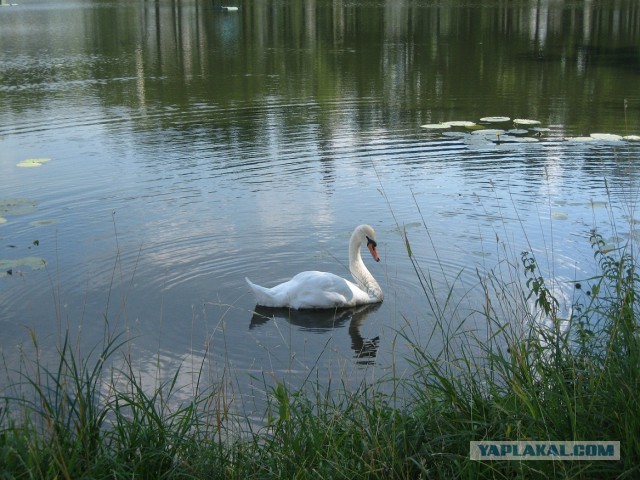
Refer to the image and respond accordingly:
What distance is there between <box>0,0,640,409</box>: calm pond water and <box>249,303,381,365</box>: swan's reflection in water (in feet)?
0.08

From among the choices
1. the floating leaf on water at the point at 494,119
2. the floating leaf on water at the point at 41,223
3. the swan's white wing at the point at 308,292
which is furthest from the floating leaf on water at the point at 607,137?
the floating leaf on water at the point at 41,223

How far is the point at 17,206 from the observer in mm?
10875

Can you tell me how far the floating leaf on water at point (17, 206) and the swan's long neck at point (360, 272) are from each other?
14.6 feet

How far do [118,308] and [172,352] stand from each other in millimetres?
1142

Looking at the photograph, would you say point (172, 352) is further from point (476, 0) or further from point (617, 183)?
point (476, 0)

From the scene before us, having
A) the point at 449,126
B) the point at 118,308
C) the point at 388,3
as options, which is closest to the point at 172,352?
the point at 118,308

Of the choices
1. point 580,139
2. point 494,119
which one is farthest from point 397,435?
point 494,119

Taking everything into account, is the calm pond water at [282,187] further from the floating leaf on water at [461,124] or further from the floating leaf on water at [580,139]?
the floating leaf on water at [461,124]

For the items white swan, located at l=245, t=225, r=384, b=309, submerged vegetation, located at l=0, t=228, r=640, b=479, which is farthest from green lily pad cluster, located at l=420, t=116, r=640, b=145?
submerged vegetation, located at l=0, t=228, r=640, b=479

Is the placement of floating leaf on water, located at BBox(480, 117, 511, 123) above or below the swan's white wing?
above

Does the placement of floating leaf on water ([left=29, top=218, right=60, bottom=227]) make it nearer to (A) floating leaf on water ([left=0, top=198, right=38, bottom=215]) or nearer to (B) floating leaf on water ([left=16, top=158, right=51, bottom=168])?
(A) floating leaf on water ([left=0, top=198, right=38, bottom=215])

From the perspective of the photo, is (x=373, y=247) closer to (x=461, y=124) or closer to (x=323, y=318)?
(x=323, y=318)

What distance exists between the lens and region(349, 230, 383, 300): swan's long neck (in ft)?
26.2

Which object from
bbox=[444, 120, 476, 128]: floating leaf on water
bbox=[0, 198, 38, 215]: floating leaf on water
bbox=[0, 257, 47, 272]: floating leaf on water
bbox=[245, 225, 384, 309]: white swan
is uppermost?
bbox=[444, 120, 476, 128]: floating leaf on water
